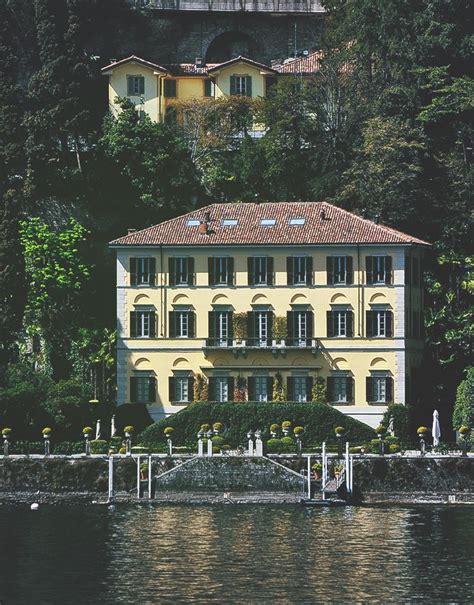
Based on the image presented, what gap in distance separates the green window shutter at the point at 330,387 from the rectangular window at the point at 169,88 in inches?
1190

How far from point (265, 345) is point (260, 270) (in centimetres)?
405

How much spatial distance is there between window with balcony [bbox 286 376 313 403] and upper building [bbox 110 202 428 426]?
0.17ft

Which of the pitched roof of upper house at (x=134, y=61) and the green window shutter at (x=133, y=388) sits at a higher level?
the pitched roof of upper house at (x=134, y=61)

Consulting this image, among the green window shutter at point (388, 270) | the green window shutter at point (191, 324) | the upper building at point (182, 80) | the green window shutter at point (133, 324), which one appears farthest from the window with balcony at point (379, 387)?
the upper building at point (182, 80)

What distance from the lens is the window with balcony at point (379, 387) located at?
4771 inches

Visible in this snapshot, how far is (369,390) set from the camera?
121m

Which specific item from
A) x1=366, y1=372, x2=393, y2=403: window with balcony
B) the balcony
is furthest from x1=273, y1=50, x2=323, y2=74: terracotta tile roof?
x1=366, y1=372, x2=393, y2=403: window with balcony

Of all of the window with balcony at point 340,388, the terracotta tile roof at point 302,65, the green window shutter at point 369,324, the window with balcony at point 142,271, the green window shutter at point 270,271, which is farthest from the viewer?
the terracotta tile roof at point 302,65

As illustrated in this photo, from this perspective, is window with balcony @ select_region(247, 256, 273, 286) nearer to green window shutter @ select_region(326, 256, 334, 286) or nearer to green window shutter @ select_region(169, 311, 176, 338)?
green window shutter @ select_region(326, 256, 334, 286)

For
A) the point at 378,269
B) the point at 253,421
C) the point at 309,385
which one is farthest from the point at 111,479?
the point at 378,269

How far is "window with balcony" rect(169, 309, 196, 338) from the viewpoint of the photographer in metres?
124

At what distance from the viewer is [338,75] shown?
452 ft

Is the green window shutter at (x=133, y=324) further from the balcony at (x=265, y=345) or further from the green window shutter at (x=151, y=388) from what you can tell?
the balcony at (x=265, y=345)

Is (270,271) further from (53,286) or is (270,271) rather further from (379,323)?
(53,286)
